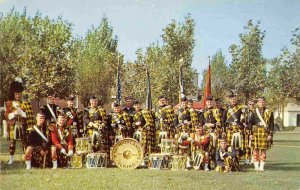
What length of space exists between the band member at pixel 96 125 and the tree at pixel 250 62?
1755cm

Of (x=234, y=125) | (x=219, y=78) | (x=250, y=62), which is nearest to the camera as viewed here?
(x=234, y=125)

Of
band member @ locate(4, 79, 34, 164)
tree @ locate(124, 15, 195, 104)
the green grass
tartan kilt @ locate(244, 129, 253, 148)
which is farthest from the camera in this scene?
tree @ locate(124, 15, 195, 104)

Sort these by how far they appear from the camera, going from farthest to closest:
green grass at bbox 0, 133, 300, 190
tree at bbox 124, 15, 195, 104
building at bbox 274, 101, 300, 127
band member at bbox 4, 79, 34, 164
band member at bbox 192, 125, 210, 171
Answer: building at bbox 274, 101, 300, 127 → tree at bbox 124, 15, 195, 104 → band member at bbox 192, 125, 210, 171 → band member at bbox 4, 79, 34, 164 → green grass at bbox 0, 133, 300, 190

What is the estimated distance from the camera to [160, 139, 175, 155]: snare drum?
36.7 feet

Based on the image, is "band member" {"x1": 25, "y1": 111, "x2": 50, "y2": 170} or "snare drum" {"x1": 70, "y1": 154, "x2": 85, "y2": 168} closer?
"band member" {"x1": 25, "y1": 111, "x2": 50, "y2": 170}

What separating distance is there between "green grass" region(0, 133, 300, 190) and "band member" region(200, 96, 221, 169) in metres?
0.92

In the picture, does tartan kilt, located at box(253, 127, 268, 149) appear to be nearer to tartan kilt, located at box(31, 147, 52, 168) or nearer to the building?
tartan kilt, located at box(31, 147, 52, 168)

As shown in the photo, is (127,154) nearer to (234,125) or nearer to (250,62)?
(234,125)

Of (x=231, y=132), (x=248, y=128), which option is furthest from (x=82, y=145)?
(x=248, y=128)

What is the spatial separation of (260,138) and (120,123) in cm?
349

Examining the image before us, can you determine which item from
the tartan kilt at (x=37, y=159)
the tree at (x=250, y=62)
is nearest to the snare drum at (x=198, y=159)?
the tartan kilt at (x=37, y=159)

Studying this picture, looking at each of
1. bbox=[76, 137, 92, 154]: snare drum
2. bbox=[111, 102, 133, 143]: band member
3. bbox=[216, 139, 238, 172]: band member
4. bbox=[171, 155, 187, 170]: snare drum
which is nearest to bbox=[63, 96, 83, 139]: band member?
bbox=[76, 137, 92, 154]: snare drum

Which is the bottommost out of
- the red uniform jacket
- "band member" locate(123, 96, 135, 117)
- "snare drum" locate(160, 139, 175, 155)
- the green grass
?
the green grass

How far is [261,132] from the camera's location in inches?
440
